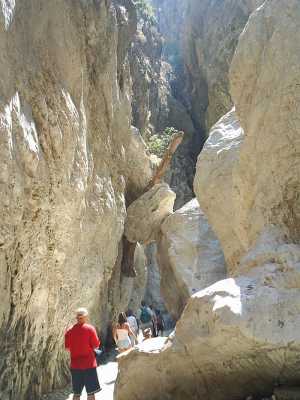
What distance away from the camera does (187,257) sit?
1577 centimetres

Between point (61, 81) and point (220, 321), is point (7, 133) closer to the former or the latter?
point (61, 81)

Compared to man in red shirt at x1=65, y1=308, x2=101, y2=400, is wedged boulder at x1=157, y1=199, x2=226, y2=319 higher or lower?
higher

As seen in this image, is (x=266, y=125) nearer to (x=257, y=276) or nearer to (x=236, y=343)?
(x=257, y=276)

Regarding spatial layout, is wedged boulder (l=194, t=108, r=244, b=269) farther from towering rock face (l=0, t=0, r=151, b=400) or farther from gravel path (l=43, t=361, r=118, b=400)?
gravel path (l=43, t=361, r=118, b=400)

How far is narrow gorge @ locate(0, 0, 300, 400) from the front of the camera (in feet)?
15.5

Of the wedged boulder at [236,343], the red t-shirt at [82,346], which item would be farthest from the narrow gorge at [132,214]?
the red t-shirt at [82,346]

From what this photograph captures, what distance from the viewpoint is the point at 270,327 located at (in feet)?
13.8

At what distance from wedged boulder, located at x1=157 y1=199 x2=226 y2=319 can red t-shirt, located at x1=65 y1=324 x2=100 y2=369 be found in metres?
8.88

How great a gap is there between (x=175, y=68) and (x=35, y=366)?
31.2m

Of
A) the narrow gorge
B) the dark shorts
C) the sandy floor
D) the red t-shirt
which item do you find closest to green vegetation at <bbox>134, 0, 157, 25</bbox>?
the narrow gorge

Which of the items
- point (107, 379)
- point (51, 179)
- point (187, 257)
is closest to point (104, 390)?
point (107, 379)

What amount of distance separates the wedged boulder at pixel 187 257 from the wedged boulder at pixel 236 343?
356 inches

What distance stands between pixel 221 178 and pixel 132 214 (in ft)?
26.9

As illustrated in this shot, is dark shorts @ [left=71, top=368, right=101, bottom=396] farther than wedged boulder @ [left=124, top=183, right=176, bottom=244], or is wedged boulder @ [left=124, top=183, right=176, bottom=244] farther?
wedged boulder @ [left=124, top=183, right=176, bottom=244]
